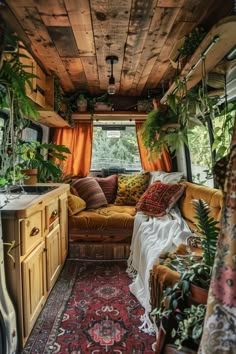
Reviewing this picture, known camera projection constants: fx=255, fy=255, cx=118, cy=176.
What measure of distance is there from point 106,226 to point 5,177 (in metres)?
1.39

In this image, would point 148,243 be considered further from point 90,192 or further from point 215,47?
point 215,47

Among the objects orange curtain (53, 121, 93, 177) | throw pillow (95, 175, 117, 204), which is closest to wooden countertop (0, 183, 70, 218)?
throw pillow (95, 175, 117, 204)

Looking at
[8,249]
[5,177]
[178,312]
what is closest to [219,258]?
[178,312]

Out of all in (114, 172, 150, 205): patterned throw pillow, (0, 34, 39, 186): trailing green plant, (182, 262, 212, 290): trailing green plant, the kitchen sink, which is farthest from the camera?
(114, 172, 150, 205): patterned throw pillow

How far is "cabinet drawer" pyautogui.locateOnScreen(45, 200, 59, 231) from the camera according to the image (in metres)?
2.08

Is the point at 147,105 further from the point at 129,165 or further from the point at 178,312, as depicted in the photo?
the point at 178,312

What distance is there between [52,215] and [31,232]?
0.57 metres

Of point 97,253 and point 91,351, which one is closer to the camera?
point 91,351

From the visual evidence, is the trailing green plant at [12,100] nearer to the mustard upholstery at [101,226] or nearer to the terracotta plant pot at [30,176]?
the terracotta plant pot at [30,176]

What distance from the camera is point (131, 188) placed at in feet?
12.2

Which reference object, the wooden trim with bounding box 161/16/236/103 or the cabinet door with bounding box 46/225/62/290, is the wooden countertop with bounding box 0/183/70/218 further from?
the wooden trim with bounding box 161/16/236/103

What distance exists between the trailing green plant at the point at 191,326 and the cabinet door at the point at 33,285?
96cm

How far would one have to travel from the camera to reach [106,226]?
3027mm

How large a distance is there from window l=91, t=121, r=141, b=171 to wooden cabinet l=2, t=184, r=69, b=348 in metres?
2.01
